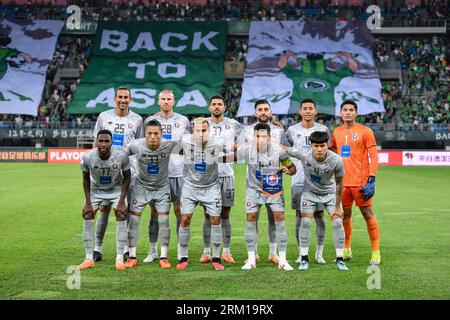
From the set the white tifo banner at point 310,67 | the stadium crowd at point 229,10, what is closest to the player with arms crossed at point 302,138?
the white tifo banner at point 310,67

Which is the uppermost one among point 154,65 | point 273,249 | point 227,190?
point 154,65

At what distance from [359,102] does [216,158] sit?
127ft

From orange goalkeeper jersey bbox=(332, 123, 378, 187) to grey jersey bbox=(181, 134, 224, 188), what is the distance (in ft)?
6.34

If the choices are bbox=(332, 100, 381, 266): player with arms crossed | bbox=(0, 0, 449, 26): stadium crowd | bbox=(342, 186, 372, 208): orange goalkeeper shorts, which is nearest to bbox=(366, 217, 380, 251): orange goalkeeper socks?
bbox=(332, 100, 381, 266): player with arms crossed

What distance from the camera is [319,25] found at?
55844mm

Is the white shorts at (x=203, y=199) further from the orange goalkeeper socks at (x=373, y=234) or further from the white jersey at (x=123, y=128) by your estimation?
the orange goalkeeper socks at (x=373, y=234)

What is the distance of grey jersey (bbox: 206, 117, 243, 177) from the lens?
10.8 meters

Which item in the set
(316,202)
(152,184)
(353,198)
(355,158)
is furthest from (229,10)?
(316,202)

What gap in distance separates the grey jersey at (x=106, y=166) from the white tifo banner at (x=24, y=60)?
3860 centimetres

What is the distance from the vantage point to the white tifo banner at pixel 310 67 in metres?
48.5

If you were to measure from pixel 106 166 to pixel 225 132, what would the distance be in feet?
6.40

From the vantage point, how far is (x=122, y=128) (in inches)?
427

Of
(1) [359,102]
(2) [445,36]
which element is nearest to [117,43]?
(1) [359,102]

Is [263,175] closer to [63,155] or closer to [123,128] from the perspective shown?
[123,128]
